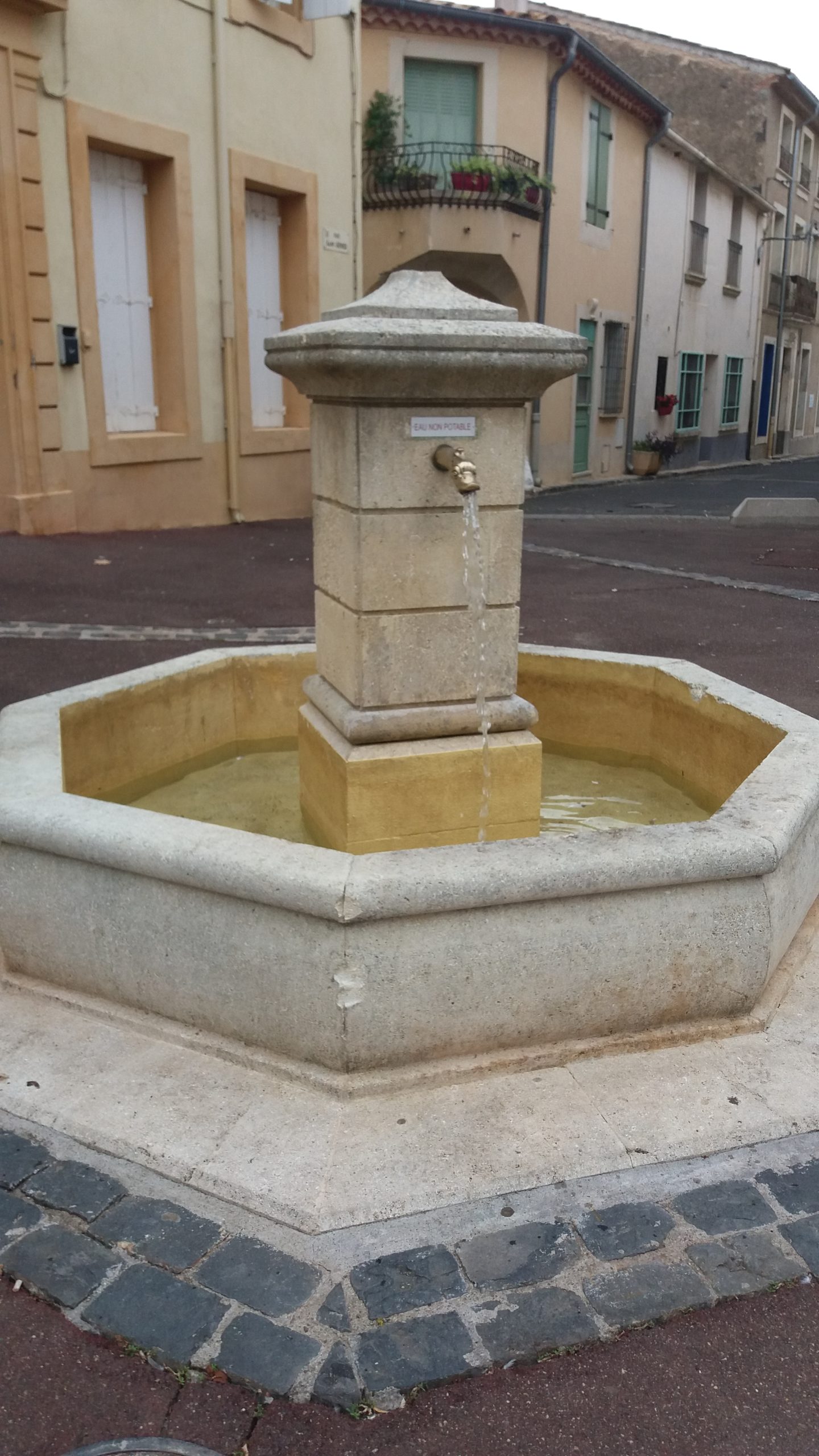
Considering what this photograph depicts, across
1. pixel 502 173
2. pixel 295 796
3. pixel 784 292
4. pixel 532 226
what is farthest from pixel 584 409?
pixel 295 796

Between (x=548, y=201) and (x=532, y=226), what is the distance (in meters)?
0.59

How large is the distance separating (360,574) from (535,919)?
43.7 inches

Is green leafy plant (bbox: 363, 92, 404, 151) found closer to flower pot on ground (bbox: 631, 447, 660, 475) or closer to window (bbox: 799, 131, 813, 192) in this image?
flower pot on ground (bbox: 631, 447, 660, 475)

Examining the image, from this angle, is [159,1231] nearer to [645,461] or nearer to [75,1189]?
[75,1189]

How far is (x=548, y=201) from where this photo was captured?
18312 mm

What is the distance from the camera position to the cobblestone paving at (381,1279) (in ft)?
6.42

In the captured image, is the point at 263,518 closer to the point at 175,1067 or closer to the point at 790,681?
the point at 790,681

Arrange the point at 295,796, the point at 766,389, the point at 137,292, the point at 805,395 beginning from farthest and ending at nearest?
the point at 805,395
the point at 766,389
the point at 137,292
the point at 295,796

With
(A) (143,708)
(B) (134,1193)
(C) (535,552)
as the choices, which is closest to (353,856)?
(B) (134,1193)

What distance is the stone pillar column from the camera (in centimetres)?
299

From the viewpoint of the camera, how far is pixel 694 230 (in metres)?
24.7

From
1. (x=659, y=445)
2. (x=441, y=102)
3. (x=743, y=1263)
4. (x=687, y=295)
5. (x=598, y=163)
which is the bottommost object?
(x=743, y=1263)

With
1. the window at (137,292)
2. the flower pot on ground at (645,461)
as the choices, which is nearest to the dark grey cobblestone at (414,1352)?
the window at (137,292)

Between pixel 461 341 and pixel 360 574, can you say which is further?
pixel 360 574
